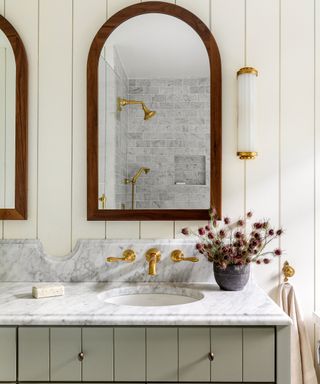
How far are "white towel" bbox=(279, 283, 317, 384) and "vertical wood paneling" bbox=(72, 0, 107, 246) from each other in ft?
2.89

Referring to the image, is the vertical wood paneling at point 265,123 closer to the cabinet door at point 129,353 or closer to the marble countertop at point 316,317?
the marble countertop at point 316,317

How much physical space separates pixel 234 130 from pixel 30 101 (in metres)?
0.96

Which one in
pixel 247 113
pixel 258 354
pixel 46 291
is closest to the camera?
pixel 258 354

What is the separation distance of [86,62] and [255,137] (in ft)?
2.80

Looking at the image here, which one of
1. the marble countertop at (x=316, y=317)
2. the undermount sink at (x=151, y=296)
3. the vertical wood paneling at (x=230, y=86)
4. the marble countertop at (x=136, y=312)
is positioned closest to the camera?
the marble countertop at (x=136, y=312)

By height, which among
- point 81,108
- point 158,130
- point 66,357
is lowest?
point 66,357

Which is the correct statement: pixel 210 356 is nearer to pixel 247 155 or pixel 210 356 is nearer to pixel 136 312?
pixel 136 312

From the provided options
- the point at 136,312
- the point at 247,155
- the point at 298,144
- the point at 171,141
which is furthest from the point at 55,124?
the point at 298,144

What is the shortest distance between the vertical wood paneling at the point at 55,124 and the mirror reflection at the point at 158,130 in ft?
0.56

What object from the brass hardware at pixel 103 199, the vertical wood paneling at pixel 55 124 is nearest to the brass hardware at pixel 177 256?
the brass hardware at pixel 103 199

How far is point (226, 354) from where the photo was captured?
147 cm

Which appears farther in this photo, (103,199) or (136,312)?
(103,199)

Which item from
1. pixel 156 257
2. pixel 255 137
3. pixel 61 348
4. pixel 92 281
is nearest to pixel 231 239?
pixel 156 257

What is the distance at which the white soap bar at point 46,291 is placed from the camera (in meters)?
1.68
